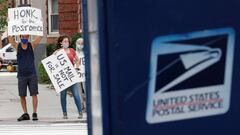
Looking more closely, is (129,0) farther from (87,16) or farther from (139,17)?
(87,16)

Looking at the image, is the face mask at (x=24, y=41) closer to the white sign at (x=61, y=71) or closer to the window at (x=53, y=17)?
the white sign at (x=61, y=71)

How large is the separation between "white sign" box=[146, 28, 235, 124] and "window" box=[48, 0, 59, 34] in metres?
32.0

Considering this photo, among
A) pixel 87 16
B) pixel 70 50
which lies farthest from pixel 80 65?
pixel 87 16

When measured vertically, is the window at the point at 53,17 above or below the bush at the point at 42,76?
above

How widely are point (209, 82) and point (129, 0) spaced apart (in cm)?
63

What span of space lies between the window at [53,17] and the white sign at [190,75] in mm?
32046

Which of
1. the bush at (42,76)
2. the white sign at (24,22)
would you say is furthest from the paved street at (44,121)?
the bush at (42,76)

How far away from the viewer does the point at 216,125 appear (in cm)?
396

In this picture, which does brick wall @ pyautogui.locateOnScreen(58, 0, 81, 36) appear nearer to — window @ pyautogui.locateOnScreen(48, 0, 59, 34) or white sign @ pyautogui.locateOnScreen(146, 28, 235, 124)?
window @ pyautogui.locateOnScreen(48, 0, 59, 34)

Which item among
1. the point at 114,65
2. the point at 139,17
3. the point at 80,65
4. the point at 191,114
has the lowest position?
the point at 80,65

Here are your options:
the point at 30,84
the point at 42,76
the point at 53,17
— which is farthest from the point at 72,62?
the point at 53,17

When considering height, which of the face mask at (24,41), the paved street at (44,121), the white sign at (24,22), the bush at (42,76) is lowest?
the bush at (42,76)

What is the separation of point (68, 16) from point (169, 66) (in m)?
28.9

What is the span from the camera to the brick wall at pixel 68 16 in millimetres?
32438
